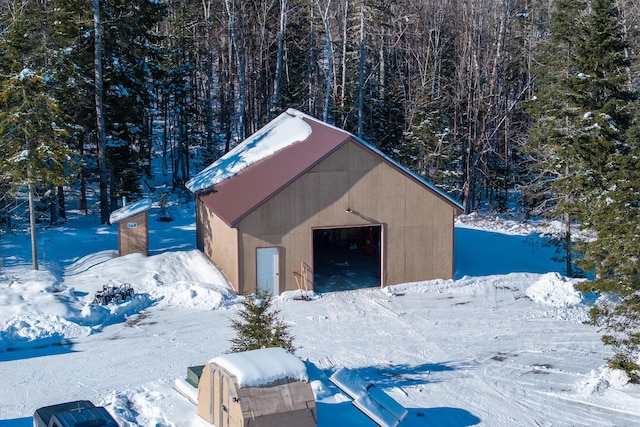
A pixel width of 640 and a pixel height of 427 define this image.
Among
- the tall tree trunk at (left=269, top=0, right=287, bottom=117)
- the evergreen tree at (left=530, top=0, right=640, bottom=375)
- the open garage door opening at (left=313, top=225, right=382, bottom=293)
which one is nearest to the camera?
the open garage door opening at (left=313, top=225, right=382, bottom=293)

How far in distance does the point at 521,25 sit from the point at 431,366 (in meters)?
35.6

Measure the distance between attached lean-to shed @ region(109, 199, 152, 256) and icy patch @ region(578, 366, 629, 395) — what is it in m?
15.9

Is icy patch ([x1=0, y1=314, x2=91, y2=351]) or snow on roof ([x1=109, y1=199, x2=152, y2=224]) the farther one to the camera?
snow on roof ([x1=109, y1=199, x2=152, y2=224])

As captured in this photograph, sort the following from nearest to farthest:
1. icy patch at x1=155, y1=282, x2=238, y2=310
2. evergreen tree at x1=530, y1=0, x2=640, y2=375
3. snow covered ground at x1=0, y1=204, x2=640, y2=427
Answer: snow covered ground at x1=0, y1=204, x2=640, y2=427
icy patch at x1=155, y1=282, x2=238, y2=310
evergreen tree at x1=530, y1=0, x2=640, y2=375

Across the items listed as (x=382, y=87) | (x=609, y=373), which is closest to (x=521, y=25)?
(x=382, y=87)

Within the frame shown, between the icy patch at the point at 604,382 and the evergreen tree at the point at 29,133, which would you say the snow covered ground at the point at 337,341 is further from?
the evergreen tree at the point at 29,133

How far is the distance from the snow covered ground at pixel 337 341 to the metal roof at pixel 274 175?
237cm

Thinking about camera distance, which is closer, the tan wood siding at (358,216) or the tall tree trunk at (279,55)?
the tan wood siding at (358,216)

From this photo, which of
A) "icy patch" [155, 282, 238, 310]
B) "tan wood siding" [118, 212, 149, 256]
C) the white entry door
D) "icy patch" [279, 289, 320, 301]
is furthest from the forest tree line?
"icy patch" [279, 289, 320, 301]

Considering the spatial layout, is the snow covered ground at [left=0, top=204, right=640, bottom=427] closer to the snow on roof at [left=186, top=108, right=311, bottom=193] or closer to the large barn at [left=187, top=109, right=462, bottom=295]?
the large barn at [left=187, top=109, right=462, bottom=295]

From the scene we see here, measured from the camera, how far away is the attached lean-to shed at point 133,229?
990 inches

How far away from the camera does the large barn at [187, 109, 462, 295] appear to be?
22.0 m

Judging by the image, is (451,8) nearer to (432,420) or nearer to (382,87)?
(382,87)

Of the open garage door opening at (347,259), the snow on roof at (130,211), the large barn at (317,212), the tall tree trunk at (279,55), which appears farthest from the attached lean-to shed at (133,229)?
the tall tree trunk at (279,55)
